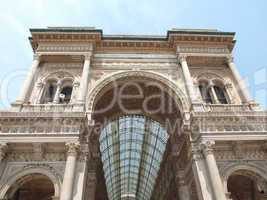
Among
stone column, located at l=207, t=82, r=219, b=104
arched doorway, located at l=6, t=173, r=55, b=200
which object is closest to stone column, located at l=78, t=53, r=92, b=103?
arched doorway, located at l=6, t=173, r=55, b=200

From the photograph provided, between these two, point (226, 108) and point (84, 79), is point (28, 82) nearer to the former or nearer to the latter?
point (84, 79)

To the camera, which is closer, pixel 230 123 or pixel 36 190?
pixel 230 123

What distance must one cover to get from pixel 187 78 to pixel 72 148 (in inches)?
341

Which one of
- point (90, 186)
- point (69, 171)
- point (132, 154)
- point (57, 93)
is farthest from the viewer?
point (132, 154)

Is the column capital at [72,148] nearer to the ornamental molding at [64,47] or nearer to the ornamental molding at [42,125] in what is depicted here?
the ornamental molding at [42,125]

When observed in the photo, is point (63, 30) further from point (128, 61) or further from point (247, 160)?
point (247, 160)

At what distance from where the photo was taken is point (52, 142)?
41.8 ft

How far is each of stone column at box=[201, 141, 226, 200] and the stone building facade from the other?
1.9 inches

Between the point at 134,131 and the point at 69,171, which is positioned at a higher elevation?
the point at 134,131

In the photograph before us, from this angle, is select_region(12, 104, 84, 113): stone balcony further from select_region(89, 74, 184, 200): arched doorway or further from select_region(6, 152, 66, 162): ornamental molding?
select_region(6, 152, 66, 162): ornamental molding

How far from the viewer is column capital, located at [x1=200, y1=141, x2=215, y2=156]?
12719mm

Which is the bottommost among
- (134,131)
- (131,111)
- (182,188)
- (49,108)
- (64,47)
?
(182,188)

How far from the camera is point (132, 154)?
32.0 metres

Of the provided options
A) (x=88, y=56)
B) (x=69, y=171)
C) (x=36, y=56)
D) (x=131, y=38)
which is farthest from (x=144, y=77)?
(x=69, y=171)
